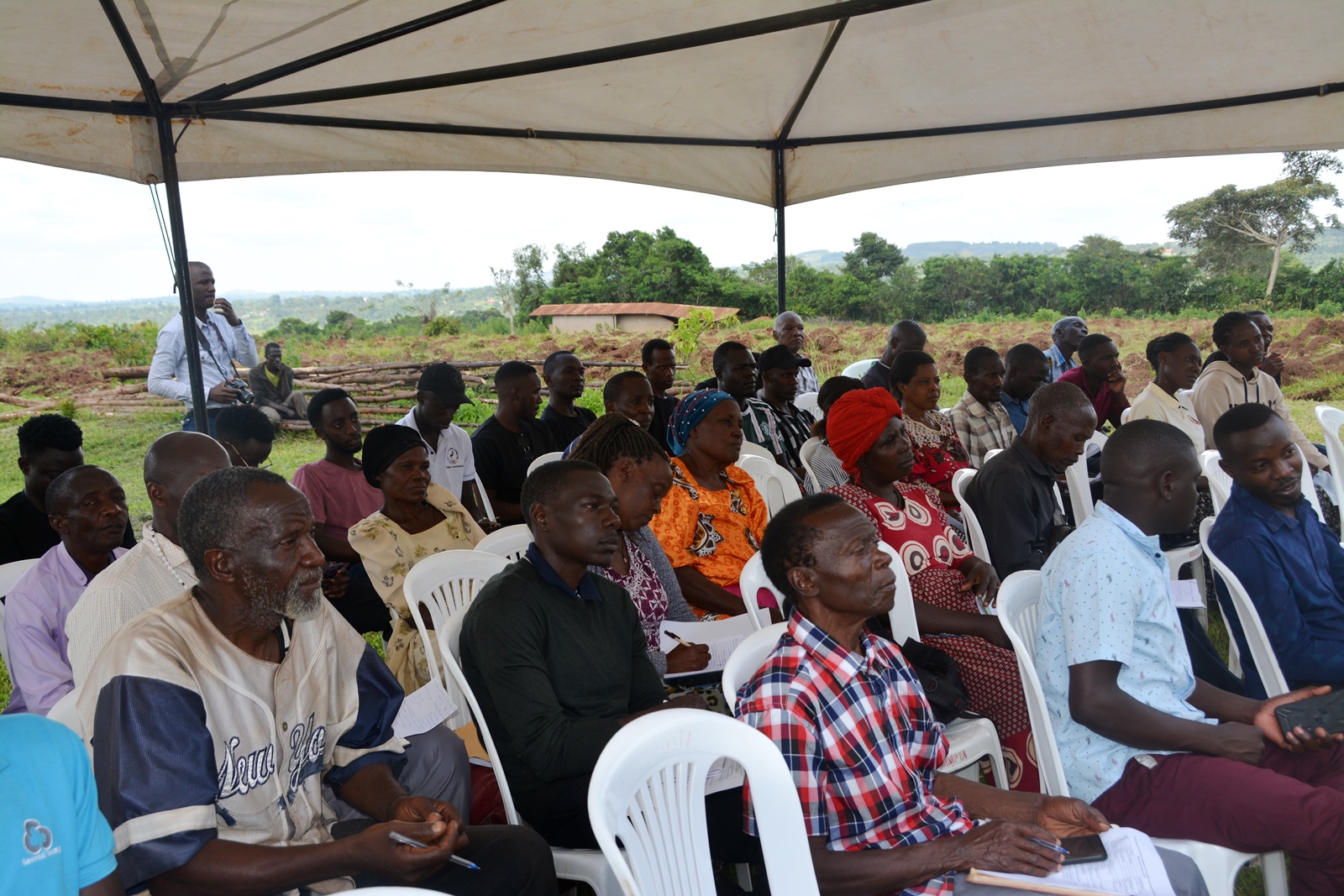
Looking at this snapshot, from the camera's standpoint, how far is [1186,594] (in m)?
2.81

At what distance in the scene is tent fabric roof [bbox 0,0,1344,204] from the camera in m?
3.58

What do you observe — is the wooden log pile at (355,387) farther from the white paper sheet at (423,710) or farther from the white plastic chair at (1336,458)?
the white paper sheet at (423,710)

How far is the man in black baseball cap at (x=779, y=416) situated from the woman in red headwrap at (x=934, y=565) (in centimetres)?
208

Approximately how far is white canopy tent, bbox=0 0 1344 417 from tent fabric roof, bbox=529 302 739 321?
42.6ft

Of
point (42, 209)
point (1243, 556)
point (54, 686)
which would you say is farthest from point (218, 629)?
point (42, 209)

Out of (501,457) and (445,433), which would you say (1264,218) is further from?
(445,433)

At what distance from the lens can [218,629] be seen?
6.21ft

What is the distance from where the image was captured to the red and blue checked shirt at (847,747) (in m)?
1.83

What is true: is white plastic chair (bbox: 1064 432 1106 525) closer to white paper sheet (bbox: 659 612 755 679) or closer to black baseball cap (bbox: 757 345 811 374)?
black baseball cap (bbox: 757 345 811 374)

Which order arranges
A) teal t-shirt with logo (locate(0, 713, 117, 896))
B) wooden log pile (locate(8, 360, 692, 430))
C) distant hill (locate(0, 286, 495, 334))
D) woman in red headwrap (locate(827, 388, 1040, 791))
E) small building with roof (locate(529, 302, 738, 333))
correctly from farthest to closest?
1. small building with roof (locate(529, 302, 738, 333))
2. distant hill (locate(0, 286, 495, 334))
3. wooden log pile (locate(8, 360, 692, 430))
4. woman in red headwrap (locate(827, 388, 1040, 791))
5. teal t-shirt with logo (locate(0, 713, 117, 896))

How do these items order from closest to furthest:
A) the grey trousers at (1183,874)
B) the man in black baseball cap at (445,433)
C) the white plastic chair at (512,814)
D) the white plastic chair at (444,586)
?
the grey trousers at (1183,874), the white plastic chair at (512,814), the white plastic chair at (444,586), the man in black baseball cap at (445,433)

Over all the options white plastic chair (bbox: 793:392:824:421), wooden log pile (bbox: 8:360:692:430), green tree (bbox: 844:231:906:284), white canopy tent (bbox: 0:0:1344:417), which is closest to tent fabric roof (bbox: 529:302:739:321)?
green tree (bbox: 844:231:906:284)

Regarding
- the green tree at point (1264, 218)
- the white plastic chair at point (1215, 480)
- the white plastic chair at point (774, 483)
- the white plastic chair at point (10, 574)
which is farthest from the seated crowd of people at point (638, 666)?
the green tree at point (1264, 218)

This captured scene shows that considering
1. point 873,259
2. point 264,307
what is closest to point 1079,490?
point 873,259
